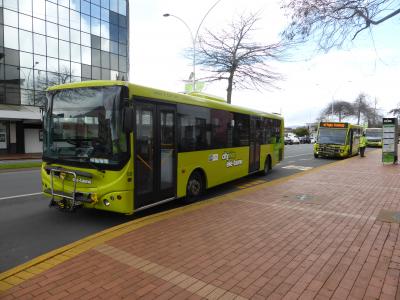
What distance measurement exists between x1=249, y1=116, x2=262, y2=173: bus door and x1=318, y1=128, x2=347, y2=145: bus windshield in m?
13.6

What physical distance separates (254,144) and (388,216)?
6.24 m

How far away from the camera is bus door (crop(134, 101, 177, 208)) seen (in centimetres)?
662

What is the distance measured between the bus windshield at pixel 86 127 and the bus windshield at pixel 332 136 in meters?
21.6

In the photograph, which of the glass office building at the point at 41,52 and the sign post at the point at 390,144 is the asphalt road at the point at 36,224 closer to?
the sign post at the point at 390,144

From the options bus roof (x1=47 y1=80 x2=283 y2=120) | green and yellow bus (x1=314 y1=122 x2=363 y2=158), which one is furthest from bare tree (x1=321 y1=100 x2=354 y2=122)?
bus roof (x1=47 y1=80 x2=283 y2=120)

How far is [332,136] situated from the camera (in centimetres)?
2500

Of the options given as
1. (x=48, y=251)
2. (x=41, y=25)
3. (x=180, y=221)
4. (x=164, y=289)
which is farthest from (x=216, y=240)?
(x=41, y=25)

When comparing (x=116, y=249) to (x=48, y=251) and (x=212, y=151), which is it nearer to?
(x=48, y=251)

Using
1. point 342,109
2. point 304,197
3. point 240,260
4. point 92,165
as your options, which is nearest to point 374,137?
point 342,109

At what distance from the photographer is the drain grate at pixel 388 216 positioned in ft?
21.6

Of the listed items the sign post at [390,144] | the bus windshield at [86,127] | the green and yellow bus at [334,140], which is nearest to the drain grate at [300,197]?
the bus windshield at [86,127]

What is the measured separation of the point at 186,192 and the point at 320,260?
427 cm

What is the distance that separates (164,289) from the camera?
3.70 metres

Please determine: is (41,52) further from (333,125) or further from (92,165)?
(92,165)
